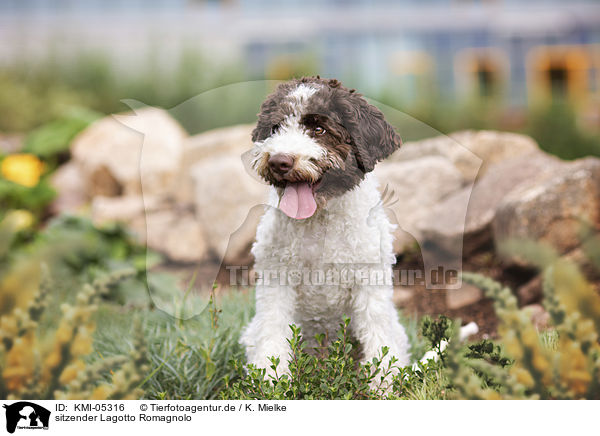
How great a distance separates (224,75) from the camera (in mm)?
3002

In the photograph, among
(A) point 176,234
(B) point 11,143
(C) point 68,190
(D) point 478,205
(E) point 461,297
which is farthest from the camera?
(B) point 11,143

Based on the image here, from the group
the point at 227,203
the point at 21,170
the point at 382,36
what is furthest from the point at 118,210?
the point at 382,36

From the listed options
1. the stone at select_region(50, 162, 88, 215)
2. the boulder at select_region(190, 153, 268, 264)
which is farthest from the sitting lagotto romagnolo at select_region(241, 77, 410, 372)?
the stone at select_region(50, 162, 88, 215)

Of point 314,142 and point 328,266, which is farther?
point 328,266

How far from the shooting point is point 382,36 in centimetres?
379

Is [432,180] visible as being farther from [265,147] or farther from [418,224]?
[265,147]

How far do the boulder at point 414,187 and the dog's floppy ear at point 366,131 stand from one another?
0.84ft

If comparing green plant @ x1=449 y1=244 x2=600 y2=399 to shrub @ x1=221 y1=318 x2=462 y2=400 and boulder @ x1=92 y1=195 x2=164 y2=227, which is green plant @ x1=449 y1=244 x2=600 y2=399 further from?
boulder @ x1=92 y1=195 x2=164 y2=227

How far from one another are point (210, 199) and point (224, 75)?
1038mm

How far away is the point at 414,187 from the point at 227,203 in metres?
0.84

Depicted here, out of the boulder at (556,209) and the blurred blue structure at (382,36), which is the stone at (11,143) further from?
the boulder at (556,209)

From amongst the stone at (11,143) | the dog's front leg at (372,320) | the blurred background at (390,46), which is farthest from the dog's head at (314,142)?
the stone at (11,143)

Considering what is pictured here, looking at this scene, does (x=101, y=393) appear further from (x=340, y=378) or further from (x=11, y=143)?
(x=11, y=143)
